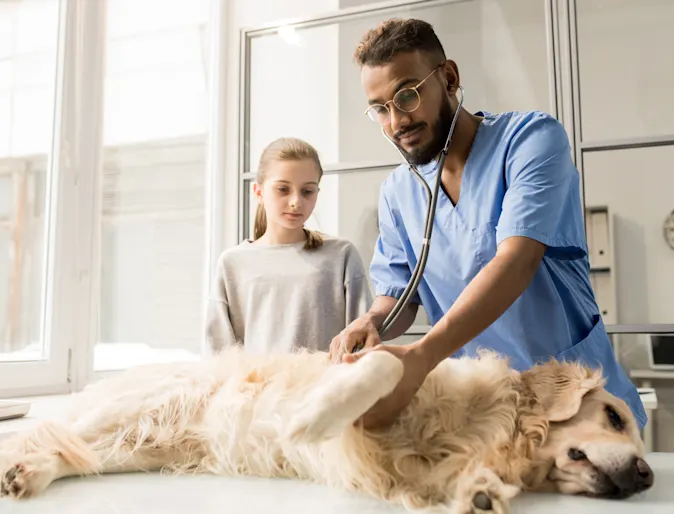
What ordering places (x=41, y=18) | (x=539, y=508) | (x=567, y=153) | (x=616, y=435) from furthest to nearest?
1. (x=41, y=18)
2. (x=567, y=153)
3. (x=616, y=435)
4. (x=539, y=508)

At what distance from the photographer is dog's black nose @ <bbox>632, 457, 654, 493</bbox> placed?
957mm

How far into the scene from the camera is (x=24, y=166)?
2.29 m

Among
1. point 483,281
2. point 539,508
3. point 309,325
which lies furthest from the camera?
point 309,325

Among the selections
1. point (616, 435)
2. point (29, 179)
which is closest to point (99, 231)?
point (29, 179)

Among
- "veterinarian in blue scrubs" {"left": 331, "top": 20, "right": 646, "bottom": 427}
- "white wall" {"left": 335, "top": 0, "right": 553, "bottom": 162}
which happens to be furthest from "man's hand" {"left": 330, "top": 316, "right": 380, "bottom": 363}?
"white wall" {"left": 335, "top": 0, "right": 553, "bottom": 162}

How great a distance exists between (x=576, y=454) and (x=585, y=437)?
32mm

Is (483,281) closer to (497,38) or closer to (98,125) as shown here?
(497,38)

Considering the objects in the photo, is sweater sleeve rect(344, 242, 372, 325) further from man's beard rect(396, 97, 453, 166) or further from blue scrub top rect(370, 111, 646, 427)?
man's beard rect(396, 97, 453, 166)

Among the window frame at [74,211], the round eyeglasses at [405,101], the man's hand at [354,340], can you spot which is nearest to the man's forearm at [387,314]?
the man's hand at [354,340]

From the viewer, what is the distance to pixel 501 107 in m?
2.47

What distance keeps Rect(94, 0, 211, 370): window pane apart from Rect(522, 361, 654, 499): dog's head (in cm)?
201

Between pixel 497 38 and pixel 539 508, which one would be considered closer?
pixel 539 508

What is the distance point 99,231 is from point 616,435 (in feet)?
6.77

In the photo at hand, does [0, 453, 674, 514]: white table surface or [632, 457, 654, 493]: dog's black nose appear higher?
[632, 457, 654, 493]: dog's black nose
